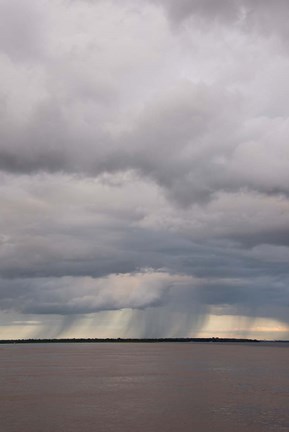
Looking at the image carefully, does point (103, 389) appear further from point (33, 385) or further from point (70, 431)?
point (70, 431)

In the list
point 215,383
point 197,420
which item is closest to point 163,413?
point 197,420

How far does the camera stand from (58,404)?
6919 cm

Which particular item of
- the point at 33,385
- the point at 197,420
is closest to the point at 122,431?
the point at 197,420

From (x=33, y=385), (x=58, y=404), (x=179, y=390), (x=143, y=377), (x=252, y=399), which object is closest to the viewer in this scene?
(x=58, y=404)

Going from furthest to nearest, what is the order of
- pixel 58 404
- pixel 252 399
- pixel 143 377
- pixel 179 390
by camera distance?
pixel 143 377, pixel 179 390, pixel 252 399, pixel 58 404

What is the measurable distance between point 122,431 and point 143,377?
202 ft

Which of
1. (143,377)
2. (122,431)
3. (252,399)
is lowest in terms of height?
(122,431)

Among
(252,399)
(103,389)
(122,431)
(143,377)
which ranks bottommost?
(122,431)

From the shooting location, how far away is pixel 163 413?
6284cm

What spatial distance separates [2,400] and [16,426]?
20.8 metres

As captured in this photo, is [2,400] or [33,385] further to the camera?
[33,385]

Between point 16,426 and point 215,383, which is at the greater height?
point 215,383

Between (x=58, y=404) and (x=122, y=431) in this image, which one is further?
(x=58, y=404)

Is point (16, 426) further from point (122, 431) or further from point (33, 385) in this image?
point (33, 385)
